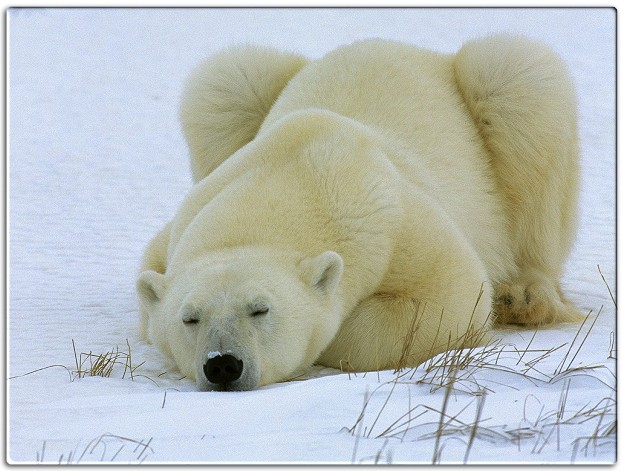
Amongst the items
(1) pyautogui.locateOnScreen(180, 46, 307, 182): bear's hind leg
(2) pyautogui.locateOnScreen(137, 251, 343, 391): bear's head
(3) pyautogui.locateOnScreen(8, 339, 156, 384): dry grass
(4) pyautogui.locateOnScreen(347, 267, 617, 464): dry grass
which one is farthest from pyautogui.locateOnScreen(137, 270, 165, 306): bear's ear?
(1) pyautogui.locateOnScreen(180, 46, 307, 182): bear's hind leg

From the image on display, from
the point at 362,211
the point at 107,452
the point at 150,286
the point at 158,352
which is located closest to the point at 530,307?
the point at 362,211

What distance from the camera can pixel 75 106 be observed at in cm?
1219

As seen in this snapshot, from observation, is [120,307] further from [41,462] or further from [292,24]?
[292,24]

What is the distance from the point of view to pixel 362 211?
4.64 m

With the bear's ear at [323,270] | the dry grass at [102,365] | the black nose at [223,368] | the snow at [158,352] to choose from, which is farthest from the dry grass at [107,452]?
the bear's ear at [323,270]

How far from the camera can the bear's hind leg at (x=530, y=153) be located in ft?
19.9

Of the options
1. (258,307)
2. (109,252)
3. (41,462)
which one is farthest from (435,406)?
(109,252)

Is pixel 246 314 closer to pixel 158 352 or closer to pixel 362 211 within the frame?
pixel 362 211

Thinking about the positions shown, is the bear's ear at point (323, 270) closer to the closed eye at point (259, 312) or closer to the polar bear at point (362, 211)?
the polar bear at point (362, 211)

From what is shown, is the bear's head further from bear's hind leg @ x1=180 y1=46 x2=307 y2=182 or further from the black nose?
bear's hind leg @ x1=180 y1=46 x2=307 y2=182

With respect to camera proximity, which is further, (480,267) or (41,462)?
(480,267)

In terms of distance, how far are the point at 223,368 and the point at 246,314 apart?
0.79ft

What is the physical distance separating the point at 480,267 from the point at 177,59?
34.5ft

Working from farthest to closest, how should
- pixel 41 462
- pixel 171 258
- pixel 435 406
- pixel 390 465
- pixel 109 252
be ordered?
pixel 109 252 → pixel 171 258 → pixel 435 406 → pixel 41 462 → pixel 390 465
